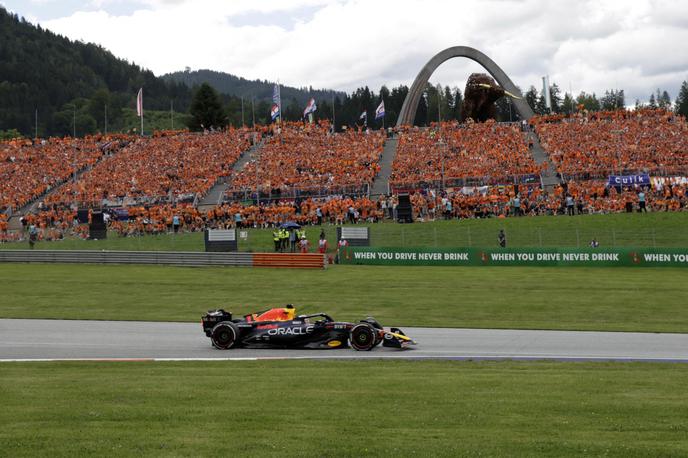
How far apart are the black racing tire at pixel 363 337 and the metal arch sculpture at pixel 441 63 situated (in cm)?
6337

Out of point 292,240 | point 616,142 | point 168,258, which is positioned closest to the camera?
point 168,258

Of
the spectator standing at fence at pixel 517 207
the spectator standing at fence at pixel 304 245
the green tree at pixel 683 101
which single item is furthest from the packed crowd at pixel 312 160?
the green tree at pixel 683 101

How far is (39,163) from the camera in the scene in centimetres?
6738

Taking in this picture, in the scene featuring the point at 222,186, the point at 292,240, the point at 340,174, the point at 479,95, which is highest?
the point at 479,95

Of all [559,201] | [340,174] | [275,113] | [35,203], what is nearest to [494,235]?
[559,201]

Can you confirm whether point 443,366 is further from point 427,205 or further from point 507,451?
point 427,205

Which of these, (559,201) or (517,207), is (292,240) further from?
(559,201)

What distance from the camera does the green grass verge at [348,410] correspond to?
30.0 feet

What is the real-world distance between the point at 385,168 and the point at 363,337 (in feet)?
138

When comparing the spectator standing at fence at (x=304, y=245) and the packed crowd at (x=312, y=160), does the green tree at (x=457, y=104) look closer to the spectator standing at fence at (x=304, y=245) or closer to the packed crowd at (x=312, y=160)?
the packed crowd at (x=312, y=160)

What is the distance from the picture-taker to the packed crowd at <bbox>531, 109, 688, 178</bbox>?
52125 millimetres

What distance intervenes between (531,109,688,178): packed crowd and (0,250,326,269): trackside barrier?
21.7m

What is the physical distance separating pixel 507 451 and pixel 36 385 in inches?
320

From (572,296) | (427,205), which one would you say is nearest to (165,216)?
(427,205)
